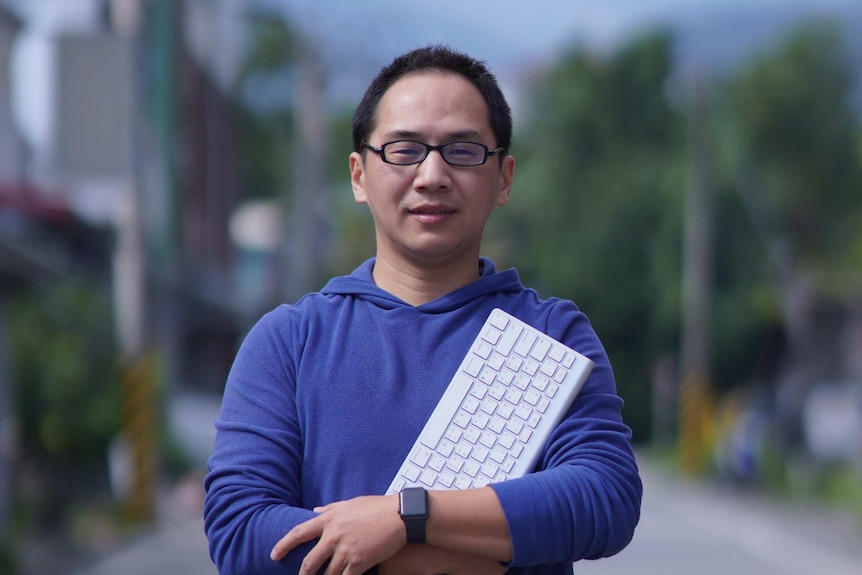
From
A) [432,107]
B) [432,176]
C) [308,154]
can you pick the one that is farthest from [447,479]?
[308,154]

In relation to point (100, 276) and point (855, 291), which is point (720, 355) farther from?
point (100, 276)

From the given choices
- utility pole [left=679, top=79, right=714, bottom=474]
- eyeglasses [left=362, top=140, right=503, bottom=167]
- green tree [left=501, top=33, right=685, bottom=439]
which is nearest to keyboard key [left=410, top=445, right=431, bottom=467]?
eyeglasses [left=362, top=140, right=503, bottom=167]

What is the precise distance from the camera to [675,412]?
36.7 m

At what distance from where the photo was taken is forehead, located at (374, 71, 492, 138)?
215 cm

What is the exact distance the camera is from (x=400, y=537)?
6.33 ft

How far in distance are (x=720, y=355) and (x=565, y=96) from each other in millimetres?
9026

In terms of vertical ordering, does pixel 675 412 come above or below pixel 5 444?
below

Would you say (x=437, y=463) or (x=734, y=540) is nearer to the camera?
(x=437, y=463)

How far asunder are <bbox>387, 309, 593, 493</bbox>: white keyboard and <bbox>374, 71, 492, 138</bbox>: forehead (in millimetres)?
314

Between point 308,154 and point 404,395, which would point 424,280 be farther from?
point 308,154

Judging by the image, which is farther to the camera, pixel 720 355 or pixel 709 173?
pixel 720 355

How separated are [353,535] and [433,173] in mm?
554

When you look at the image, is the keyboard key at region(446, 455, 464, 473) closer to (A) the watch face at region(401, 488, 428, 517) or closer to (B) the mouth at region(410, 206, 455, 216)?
(A) the watch face at region(401, 488, 428, 517)

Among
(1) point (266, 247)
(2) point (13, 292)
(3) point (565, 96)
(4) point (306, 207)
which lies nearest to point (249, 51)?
(1) point (266, 247)
